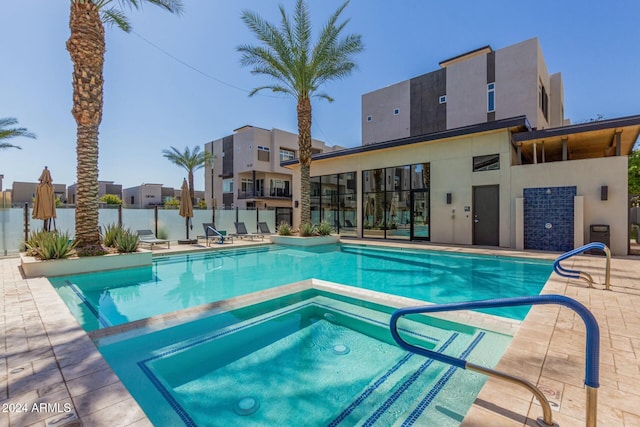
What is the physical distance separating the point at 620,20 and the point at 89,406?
1977 cm

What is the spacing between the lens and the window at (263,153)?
3241cm

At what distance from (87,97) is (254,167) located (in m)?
23.8

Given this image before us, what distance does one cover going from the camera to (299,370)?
11.0ft

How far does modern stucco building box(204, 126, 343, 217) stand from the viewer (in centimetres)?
3241

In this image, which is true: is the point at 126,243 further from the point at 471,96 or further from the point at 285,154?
the point at 285,154

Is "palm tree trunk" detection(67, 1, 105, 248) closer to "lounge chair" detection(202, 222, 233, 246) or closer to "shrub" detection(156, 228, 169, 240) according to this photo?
"lounge chair" detection(202, 222, 233, 246)

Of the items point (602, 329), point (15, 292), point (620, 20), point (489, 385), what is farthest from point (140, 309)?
point (620, 20)

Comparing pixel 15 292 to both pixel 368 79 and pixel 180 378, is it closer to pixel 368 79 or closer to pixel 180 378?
pixel 180 378

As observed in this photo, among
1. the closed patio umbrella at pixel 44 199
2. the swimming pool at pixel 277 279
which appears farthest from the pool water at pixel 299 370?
the closed patio umbrella at pixel 44 199

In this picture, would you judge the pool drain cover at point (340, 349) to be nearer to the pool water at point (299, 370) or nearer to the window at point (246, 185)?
the pool water at point (299, 370)

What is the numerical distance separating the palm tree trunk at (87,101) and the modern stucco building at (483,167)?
1151 centimetres

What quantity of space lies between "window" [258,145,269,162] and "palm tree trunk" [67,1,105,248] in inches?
945

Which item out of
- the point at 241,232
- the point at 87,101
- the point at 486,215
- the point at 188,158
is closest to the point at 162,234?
the point at 241,232

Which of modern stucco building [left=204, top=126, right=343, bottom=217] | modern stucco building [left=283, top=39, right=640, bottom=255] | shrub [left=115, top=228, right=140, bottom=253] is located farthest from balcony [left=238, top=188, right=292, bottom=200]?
→ shrub [left=115, top=228, right=140, bottom=253]
